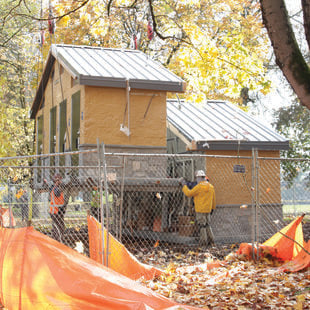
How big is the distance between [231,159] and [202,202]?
2.56 m

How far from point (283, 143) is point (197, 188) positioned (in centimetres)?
483

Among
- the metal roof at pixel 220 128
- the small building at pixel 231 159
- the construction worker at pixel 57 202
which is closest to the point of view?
the construction worker at pixel 57 202

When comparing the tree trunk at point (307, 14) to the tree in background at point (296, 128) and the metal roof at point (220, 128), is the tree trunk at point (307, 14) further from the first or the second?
the tree in background at point (296, 128)

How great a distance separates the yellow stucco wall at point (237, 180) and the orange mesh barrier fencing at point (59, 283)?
9409mm

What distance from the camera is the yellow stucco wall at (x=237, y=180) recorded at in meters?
14.4

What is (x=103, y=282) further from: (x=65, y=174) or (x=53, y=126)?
(x=53, y=126)

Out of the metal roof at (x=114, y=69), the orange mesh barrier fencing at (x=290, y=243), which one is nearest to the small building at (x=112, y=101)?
the metal roof at (x=114, y=69)

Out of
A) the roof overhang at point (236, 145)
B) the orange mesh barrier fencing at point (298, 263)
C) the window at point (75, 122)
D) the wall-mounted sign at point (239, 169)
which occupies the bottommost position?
the orange mesh barrier fencing at point (298, 263)

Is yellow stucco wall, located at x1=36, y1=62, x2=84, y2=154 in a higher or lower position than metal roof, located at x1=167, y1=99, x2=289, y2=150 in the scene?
higher

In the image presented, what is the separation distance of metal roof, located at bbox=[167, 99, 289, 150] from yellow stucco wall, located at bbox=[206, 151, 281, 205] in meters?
0.39

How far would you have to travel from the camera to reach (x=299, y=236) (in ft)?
29.7

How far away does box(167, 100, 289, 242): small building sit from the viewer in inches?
Result: 567

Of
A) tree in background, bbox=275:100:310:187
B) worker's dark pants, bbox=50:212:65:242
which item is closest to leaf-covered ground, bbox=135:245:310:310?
worker's dark pants, bbox=50:212:65:242

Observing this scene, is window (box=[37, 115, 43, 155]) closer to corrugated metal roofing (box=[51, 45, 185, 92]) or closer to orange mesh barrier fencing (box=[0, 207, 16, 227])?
corrugated metal roofing (box=[51, 45, 185, 92])
